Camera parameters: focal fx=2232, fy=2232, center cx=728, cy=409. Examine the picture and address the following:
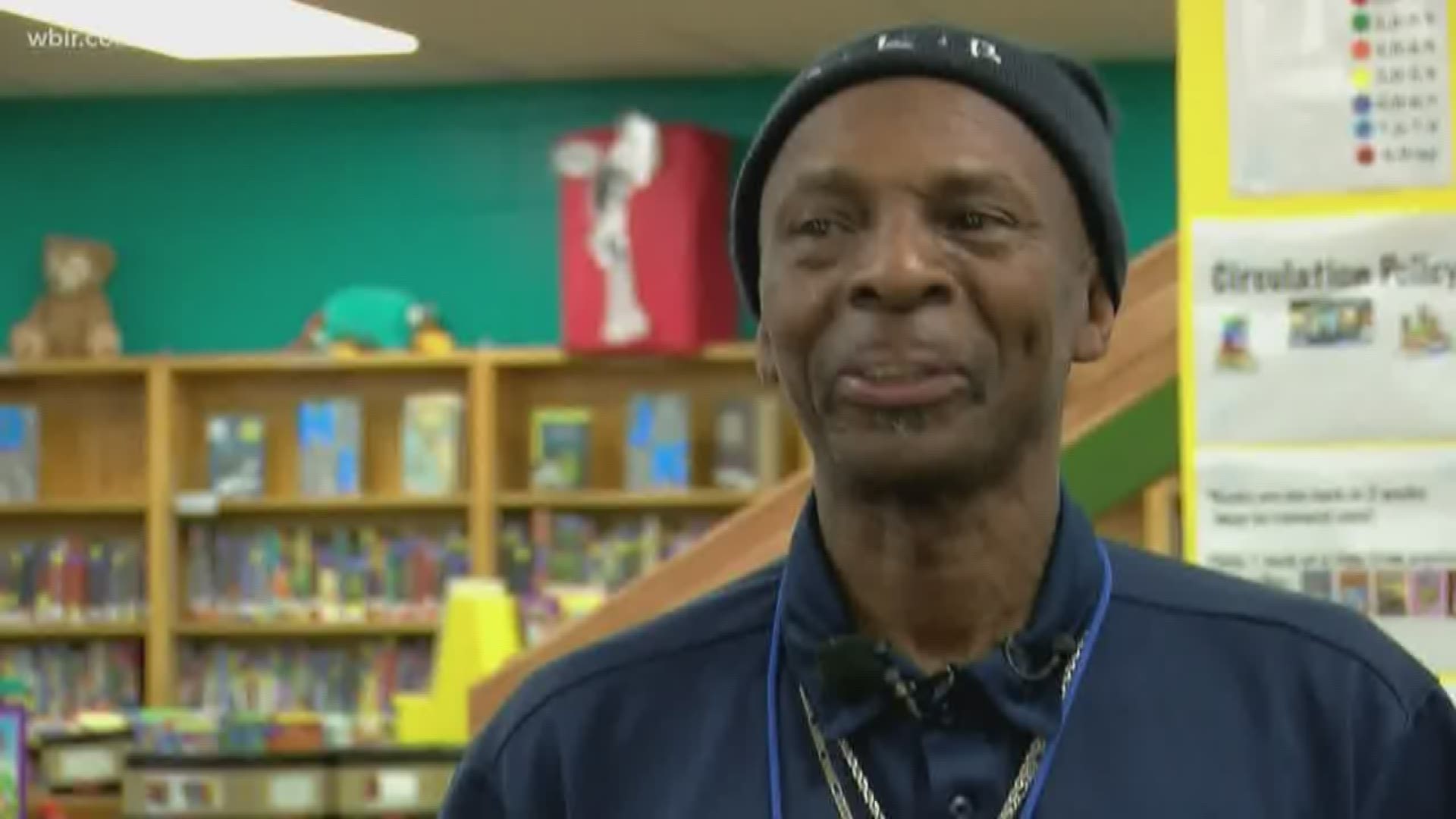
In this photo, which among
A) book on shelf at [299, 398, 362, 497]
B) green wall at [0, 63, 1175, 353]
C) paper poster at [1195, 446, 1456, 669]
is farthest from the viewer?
green wall at [0, 63, 1175, 353]

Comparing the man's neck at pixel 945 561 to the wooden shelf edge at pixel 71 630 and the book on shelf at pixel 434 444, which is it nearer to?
the book on shelf at pixel 434 444

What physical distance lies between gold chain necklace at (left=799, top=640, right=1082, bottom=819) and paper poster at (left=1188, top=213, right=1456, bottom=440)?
2.69ft

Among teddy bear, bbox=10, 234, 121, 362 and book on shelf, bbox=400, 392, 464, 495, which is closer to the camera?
book on shelf, bbox=400, 392, 464, 495

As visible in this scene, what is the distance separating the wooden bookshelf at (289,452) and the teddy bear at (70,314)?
0.08 metres

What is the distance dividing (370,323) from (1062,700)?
19.8 feet

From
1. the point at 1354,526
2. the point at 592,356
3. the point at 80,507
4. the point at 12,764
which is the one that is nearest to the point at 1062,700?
the point at 1354,526

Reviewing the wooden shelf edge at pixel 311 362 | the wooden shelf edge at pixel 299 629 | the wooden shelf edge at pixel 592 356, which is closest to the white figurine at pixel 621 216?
the wooden shelf edge at pixel 592 356

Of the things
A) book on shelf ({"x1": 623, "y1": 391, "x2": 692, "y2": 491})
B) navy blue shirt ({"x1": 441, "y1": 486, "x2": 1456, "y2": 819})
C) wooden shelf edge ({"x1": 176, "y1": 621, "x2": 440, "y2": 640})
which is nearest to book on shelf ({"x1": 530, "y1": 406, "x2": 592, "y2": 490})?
book on shelf ({"x1": 623, "y1": 391, "x2": 692, "y2": 491})

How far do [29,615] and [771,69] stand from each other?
2887 millimetres

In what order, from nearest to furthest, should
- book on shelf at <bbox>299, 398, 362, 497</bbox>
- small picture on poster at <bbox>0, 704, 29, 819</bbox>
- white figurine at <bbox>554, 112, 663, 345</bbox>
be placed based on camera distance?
small picture on poster at <bbox>0, 704, 29, 819</bbox>, white figurine at <bbox>554, 112, 663, 345</bbox>, book on shelf at <bbox>299, 398, 362, 497</bbox>

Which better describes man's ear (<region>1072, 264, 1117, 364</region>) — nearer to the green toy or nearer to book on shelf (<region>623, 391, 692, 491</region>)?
book on shelf (<region>623, 391, 692, 491</region>)

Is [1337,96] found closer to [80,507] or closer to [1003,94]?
[1003,94]

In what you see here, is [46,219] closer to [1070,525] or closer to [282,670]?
[282,670]

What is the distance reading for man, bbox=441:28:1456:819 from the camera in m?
0.94
